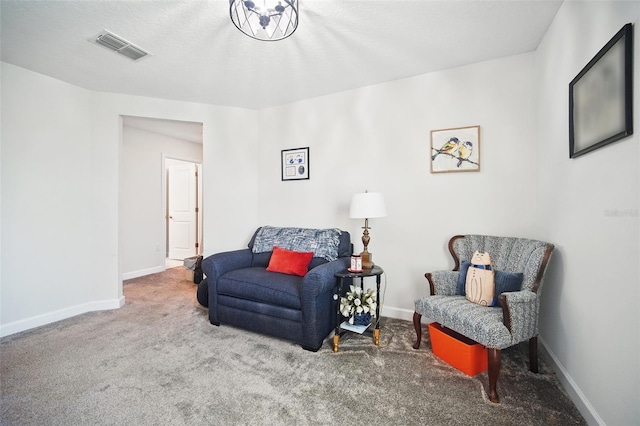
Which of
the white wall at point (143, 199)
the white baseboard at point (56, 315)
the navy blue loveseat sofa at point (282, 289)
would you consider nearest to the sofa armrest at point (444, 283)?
the navy blue loveseat sofa at point (282, 289)

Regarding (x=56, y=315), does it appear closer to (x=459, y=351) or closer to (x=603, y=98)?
(x=459, y=351)

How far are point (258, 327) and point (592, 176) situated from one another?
257 centimetres

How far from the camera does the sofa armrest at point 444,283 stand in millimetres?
2281

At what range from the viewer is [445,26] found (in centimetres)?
204

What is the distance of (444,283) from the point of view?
90.1 inches

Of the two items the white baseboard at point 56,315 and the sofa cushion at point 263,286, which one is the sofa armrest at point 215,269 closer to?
the sofa cushion at point 263,286

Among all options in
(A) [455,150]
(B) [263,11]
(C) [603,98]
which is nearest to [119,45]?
(B) [263,11]

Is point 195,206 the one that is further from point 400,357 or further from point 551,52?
point 551,52

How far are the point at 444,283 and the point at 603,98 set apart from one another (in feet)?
5.02

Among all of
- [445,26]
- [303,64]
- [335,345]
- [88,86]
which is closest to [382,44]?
[445,26]

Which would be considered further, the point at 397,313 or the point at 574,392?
the point at 397,313

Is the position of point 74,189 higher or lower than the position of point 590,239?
higher

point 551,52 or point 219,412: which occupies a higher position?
point 551,52

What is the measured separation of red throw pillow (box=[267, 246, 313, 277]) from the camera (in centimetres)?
271
